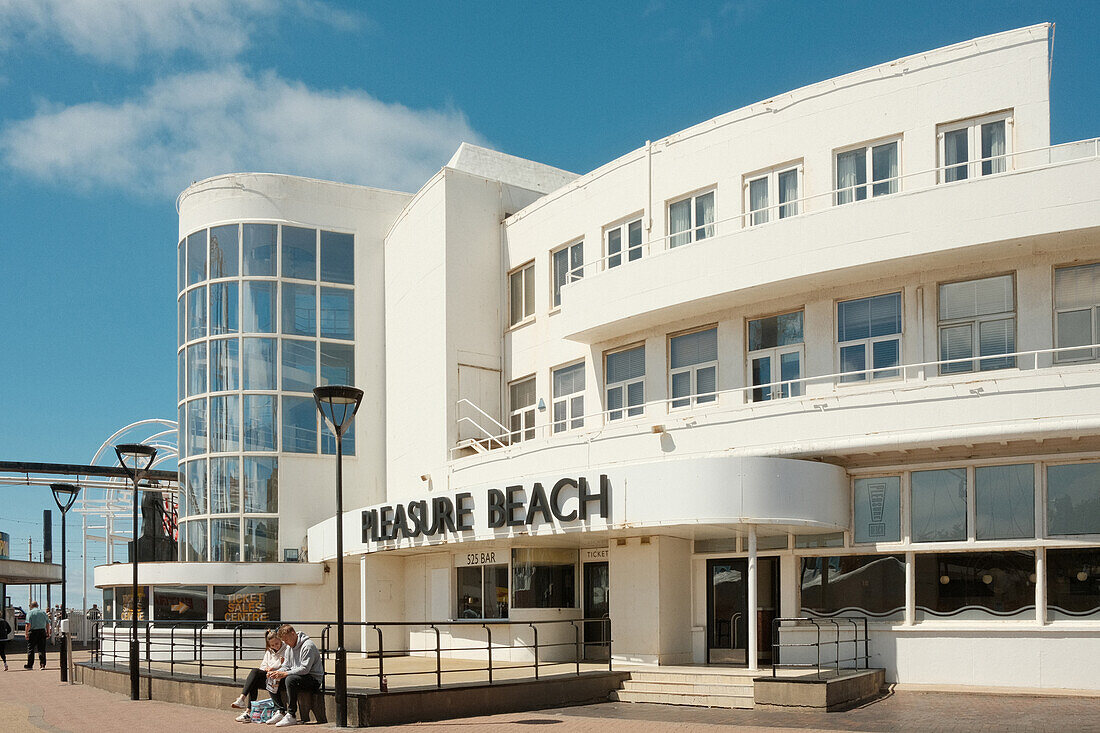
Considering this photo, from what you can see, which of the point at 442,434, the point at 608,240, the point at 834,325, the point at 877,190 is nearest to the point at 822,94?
the point at 877,190

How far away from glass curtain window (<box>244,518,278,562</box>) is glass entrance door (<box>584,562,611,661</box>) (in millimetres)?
11232

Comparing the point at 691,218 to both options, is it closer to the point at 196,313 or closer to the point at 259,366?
the point at 259,366

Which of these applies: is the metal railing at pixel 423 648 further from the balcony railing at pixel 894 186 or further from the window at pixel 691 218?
the window at pixel 691 218

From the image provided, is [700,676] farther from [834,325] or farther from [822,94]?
[822,94]

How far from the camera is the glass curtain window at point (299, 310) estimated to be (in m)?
32.0

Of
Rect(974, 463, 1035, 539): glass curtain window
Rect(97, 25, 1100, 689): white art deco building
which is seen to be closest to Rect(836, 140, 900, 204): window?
Rect(97, 25, 1100, 689): white art deco building

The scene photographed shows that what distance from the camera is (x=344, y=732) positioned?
14586 millimetres

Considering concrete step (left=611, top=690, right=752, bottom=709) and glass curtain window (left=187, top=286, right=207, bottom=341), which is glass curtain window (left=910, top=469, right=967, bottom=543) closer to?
concrete step (left=611, top=690, right=752, bottom=709)

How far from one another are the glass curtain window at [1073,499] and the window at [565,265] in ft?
38.0

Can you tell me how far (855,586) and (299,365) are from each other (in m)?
18.5

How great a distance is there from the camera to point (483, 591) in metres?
25.2

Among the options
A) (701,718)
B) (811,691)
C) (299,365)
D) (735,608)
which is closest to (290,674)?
(701,718)

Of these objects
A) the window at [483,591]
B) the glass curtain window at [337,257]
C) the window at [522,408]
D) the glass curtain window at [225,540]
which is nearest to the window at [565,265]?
the window at [522,408]

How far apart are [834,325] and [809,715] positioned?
761 centimetres
